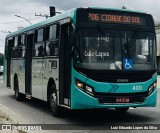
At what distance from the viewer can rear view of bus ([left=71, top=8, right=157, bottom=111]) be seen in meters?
11.2

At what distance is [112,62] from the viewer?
11.4 meters

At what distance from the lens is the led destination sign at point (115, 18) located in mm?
11666

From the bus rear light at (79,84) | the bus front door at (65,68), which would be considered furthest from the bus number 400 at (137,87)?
the bus front door at (65,68)

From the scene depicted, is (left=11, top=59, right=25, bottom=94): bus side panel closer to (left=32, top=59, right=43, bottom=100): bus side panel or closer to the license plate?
(left=32, top=59, right=43, bottom=100): bus side panel

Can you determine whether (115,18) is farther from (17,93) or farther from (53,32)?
(17,93)

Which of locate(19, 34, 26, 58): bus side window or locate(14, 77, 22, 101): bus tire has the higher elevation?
locate(19, 34, 26, 58): bus side window

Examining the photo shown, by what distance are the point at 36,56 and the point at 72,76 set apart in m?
4.16

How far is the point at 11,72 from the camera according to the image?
2031 centimetres

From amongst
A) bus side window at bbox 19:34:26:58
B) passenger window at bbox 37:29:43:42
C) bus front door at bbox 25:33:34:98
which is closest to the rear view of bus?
passenger window at bbox 37:29:43:42

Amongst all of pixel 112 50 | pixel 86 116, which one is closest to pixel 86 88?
pixel 112 50

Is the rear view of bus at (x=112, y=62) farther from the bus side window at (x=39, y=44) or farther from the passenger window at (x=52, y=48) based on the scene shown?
the bus side window at (x=39, y=44)

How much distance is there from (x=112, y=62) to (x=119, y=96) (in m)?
0.89

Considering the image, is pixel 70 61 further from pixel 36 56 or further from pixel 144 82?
pixel 36 56

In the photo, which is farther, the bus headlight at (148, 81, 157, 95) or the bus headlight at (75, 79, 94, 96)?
the bus headlight at (148, 81, 157, 95)
